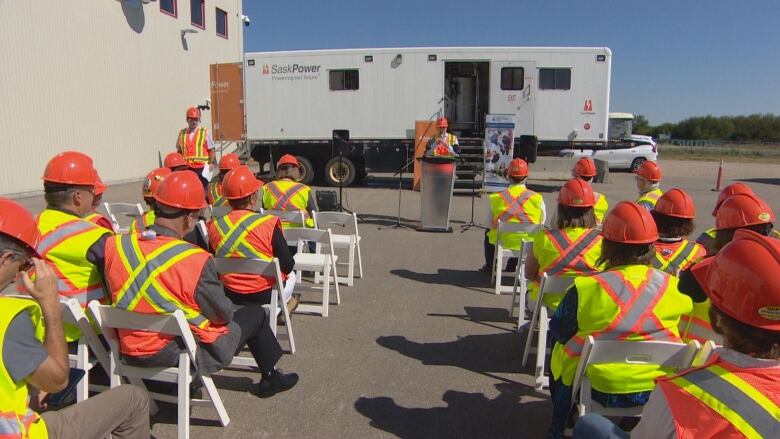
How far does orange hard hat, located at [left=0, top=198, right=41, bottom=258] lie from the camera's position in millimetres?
1869

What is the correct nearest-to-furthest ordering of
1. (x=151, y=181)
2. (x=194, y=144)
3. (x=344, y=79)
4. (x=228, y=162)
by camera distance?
(x=151, y=181) < (x=228, y=162) < (x=194, y=144) < (x=344, y=79)

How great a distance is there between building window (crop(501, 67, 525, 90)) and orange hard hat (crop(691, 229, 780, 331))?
1366 centimetres

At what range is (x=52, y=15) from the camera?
13.4 m

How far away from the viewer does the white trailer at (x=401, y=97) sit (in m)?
14.4

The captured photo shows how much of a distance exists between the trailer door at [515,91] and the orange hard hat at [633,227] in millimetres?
12332

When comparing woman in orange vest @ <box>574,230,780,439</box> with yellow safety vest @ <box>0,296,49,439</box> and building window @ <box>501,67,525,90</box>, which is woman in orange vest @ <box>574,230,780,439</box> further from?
building window @ <box>501,67,525,90</box>

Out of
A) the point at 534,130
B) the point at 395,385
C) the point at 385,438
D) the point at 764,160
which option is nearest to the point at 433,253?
the point at 395,385

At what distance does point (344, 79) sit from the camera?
15258 mm

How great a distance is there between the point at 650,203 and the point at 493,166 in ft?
31.5

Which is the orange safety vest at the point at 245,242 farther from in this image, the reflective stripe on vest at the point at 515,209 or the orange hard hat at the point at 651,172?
the orange hard hat at the point at 651,172

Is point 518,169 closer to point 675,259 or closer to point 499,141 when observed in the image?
point 675,259

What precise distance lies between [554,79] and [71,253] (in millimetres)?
13599

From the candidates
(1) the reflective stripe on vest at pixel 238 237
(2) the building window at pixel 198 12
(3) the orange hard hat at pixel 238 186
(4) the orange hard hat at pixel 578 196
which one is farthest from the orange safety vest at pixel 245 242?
(2) the building window at pixel 198 12

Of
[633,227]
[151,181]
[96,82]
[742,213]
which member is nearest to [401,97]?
[96,82]
